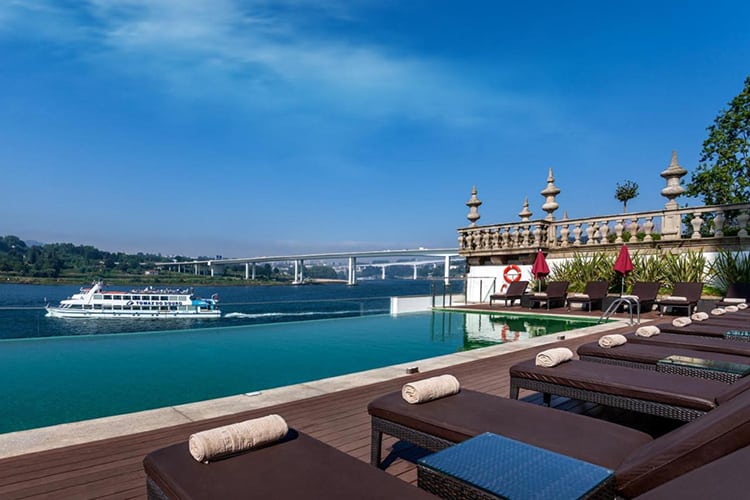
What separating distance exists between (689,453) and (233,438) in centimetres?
173

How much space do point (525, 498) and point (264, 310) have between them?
47.1ft

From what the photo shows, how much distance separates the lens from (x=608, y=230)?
1405 centimetres

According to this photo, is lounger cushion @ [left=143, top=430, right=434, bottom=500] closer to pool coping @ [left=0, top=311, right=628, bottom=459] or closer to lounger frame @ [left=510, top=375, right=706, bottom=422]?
pool coping @ [left=0, top=311, right=628, bottom=459]

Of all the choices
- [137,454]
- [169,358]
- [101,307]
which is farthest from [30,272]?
[137,454]

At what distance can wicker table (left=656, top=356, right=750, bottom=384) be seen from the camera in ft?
10.3

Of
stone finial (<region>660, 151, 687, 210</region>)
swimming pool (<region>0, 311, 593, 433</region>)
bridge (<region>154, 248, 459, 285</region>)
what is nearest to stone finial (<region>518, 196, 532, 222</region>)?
stone finial (<region>660, 151, 687, 210</region>)

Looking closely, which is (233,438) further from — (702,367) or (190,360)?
(190,360)

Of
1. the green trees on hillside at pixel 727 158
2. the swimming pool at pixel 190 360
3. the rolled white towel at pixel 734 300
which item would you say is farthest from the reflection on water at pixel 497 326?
the green trees on hillside at pixel 727 158

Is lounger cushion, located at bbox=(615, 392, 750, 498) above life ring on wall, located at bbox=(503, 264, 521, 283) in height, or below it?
below

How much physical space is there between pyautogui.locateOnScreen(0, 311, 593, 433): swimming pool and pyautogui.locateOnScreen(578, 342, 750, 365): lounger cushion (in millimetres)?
3181

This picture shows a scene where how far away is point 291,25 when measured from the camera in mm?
11289

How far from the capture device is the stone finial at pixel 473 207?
17500mm

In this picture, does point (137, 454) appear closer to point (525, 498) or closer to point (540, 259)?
point (525, 498)

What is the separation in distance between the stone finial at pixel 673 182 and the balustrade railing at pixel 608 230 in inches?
13.4
